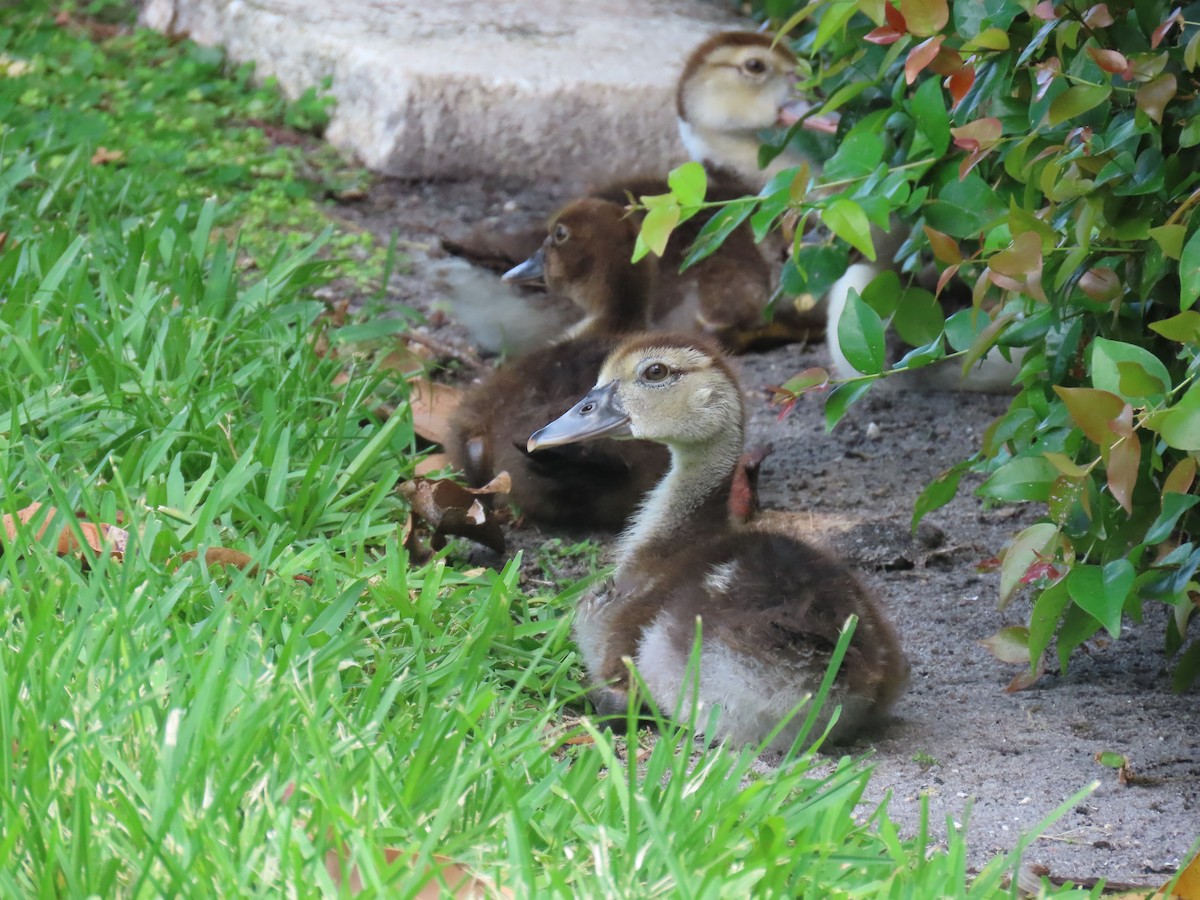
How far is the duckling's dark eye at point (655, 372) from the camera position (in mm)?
3473

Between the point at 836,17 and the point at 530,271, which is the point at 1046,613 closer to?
the point at 836,17

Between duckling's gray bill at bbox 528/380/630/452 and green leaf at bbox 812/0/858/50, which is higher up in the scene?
green leaf at bbox 812/0/858/50

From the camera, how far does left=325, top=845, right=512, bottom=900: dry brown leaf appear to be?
1779mm

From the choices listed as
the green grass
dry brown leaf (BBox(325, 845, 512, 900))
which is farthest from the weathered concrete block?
dry brown leaf (BBox(325, 845, 512, 900))

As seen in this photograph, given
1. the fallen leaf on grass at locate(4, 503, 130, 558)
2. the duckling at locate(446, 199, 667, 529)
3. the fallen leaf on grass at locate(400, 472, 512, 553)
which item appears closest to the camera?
the fallen leaf on grass at locate(4, 503, 130, 558)

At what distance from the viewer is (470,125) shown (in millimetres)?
6551

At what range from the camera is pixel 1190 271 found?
7.01 ft

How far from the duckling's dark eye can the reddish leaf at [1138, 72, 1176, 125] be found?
141 centimetres

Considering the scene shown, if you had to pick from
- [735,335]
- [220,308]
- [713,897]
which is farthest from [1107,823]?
[735,335]

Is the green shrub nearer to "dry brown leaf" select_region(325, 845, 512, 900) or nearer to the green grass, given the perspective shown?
the green grass

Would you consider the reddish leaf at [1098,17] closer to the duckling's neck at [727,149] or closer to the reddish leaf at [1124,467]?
the reddish leaf at [1124,467]

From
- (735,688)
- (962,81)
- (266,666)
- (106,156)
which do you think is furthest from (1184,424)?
(106,156)

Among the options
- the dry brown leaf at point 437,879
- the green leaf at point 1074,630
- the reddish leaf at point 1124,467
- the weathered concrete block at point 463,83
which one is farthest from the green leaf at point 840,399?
the weathered concrete block at point 463,83

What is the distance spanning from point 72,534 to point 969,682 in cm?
181
